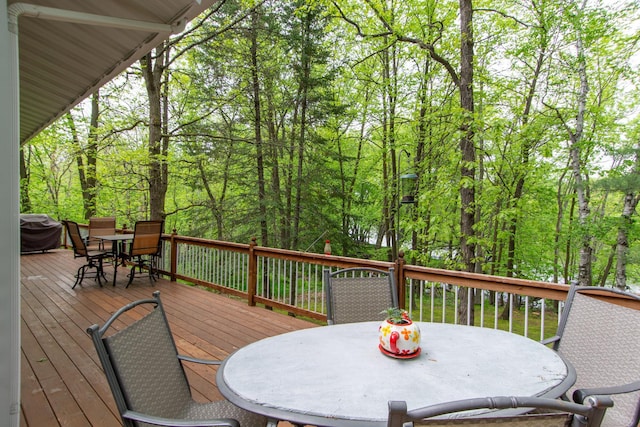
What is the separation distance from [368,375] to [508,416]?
2.25 feet

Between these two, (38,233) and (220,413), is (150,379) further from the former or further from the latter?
(38,233)

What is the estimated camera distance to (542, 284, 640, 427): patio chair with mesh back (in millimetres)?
1601

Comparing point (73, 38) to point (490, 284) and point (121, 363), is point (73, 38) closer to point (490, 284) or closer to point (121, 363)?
point (121, 363)

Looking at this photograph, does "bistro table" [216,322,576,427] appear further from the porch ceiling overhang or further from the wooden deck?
the porch ceiling overhang

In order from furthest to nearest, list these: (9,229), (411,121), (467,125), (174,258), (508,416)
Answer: (411,121)
(174,258)
(467,125)
(9,229)
(508,416)

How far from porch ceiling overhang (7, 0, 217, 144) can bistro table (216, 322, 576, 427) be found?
91.5 inches

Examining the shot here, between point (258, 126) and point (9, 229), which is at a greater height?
point (258, 126)

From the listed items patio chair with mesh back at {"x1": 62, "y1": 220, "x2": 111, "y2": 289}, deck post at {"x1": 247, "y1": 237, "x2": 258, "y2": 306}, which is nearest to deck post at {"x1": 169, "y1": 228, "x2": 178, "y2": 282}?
patio chair with mesh back at {"x1": 62, "y1": 220, "x2": 111, "y2": 289}

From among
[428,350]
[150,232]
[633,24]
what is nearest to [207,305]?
[150,232]

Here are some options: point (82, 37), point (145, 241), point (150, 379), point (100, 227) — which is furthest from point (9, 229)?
point (100, 227)

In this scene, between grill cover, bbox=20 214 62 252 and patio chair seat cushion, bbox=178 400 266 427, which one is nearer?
patio chair seat cushion, bbox=178 400 266 427

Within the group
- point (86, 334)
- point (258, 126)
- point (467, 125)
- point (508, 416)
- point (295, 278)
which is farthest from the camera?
point (258, 126)

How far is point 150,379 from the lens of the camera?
1.44m

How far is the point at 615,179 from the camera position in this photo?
6484 millimetres
